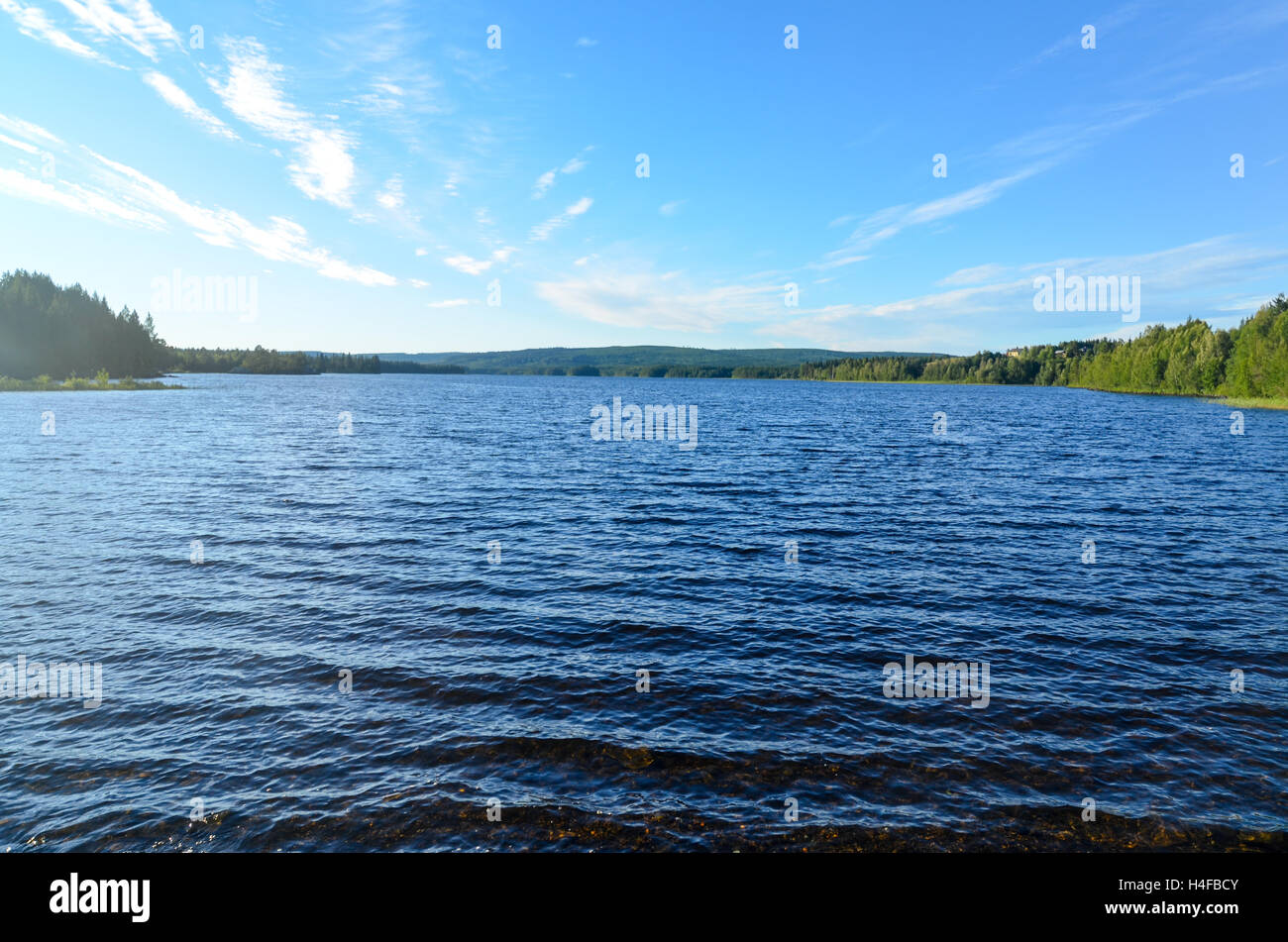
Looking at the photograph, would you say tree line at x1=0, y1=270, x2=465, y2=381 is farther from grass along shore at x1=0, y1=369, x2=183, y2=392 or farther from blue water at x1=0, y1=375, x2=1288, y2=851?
blue water at x1=0, y1=375, x2=1288, y2=851

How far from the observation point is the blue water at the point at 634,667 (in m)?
12.2

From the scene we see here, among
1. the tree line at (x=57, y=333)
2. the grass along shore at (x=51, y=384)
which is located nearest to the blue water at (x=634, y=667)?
the grass along shore at (x=51, y=384)

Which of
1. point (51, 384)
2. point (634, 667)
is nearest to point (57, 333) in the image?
point (51, 384)

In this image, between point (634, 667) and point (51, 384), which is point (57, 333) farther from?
point (634, 667)

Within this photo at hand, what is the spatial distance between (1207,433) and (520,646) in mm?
102996

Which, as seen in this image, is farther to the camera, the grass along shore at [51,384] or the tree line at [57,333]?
the tree line at [57,333]

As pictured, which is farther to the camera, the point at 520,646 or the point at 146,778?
the point at 520,646

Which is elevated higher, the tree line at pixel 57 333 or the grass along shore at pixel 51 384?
the tree line at pixel 57 333

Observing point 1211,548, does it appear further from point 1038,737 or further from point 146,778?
point 146,778

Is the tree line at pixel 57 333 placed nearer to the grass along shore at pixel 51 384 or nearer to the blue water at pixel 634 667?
the grass along shore at pixel 51 384

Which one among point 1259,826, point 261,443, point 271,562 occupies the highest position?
point 261,443
